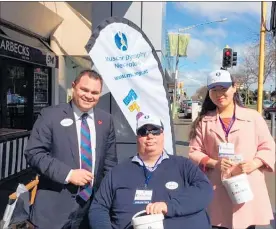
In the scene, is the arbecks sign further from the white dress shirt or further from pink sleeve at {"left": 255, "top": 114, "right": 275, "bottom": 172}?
pink sleeve at {"left": 255, "top": 114, "right": 275, "bottom": 172}

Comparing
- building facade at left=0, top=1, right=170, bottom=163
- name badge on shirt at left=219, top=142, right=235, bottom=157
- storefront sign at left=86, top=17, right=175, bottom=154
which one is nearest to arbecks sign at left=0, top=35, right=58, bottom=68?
building facade at left=0, top=1, right=170, bottom=163

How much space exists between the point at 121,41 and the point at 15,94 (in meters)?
5.55

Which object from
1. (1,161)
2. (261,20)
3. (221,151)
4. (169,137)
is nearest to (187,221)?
(221,151)

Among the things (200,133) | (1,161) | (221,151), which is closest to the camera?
(221,151)

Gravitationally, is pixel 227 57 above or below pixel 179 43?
below

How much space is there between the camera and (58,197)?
2748mm

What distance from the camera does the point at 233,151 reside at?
9.59ft

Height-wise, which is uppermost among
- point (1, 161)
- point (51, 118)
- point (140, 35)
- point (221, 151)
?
point (140, 35)

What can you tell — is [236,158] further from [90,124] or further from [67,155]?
[67,155]

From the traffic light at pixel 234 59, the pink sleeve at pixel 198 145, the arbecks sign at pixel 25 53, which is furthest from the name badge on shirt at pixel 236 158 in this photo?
the traffic light at pixel 234 59

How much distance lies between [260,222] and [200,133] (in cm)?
76

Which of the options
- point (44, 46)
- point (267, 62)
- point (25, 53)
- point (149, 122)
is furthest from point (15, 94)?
point (267, 62)

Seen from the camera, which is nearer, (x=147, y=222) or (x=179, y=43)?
(x=147, y=222)

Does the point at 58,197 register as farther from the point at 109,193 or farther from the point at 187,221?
the point at 187,221
